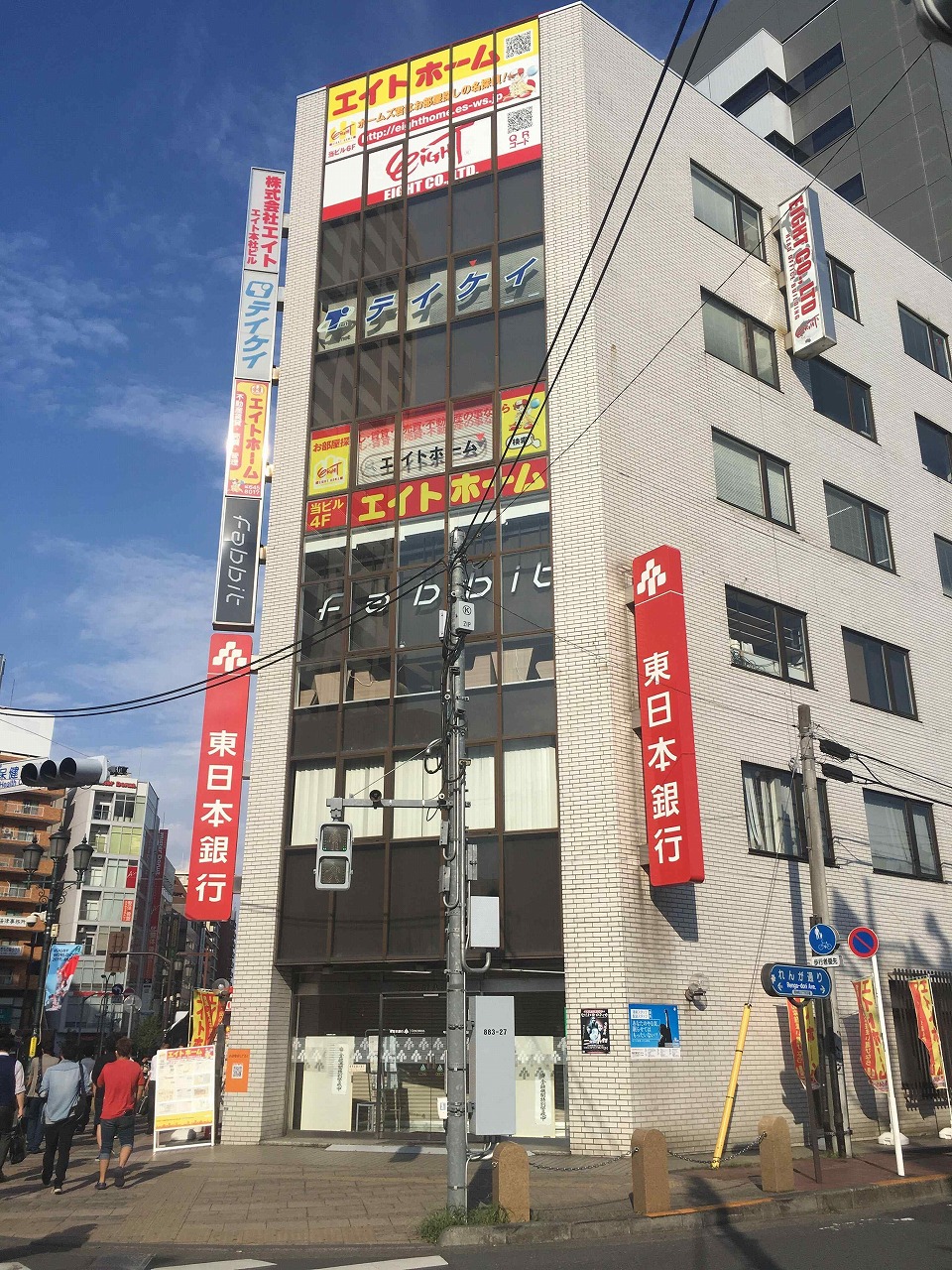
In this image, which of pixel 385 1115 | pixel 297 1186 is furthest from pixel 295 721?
pixel 297 1186

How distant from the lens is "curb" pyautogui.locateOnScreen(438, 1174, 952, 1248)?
1062cm

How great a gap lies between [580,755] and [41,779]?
890 cm

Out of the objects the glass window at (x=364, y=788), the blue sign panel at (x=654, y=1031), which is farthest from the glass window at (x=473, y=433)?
the blue sign panel at (x=654, y=1031)

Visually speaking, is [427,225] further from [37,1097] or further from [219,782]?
[37,1097]

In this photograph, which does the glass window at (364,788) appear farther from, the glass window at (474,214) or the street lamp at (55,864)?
the glass window at (474,214)

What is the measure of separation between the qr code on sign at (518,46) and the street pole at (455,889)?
49.0 ft

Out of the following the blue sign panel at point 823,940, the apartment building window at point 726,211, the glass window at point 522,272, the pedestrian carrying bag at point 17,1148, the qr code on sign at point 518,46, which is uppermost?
the qr code on sign at point 518,46

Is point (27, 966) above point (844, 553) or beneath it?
beneath

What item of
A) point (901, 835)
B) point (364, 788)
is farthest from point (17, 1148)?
point (901, 835)

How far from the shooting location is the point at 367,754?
19844mm

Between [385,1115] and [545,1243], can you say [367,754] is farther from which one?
[545,1243]

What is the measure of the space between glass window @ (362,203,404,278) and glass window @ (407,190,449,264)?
229mm

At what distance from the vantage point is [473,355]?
21.7 meters

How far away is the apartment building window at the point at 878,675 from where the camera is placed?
2400 centimetres
